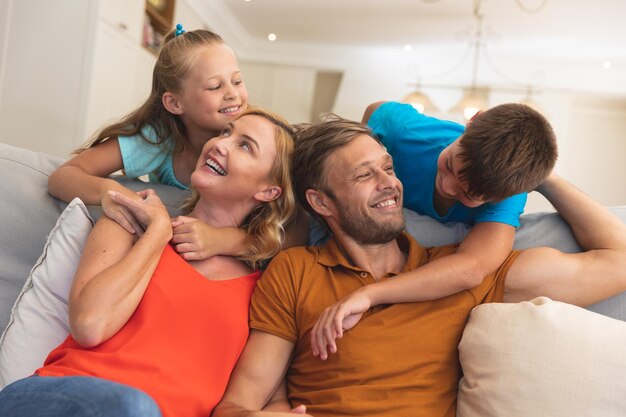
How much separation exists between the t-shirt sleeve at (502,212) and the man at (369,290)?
0.09 metres

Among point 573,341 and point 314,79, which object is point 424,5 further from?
point 573,341

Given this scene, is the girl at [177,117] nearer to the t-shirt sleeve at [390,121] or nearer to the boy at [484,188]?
the t-shirt sleeve at [390,121]

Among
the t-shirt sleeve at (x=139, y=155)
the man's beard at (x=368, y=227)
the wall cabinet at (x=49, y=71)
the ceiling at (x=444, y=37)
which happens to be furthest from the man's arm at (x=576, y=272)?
the ceiling at (x=444, y=37)

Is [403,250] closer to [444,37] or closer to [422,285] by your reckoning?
[422,285]

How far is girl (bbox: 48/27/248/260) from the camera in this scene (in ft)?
6.50

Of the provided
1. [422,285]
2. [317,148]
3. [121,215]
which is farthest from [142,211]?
[422,285]

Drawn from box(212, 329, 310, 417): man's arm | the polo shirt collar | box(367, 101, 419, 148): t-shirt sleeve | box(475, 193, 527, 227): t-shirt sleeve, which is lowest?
box(212, 329, 310, 417): man's arm

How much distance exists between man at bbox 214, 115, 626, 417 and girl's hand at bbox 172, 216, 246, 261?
0.37 ft

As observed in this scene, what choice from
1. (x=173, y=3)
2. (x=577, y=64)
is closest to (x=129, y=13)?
(x=173, y=3)

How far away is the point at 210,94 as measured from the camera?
6.75ft

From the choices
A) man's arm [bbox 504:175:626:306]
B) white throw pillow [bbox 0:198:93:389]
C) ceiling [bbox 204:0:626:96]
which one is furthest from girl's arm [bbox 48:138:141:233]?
ceiling [bbox 204:0:626:96]

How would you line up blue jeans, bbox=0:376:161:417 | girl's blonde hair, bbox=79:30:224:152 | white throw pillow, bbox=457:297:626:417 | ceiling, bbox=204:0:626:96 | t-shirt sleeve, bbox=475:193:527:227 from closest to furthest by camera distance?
blue jeans, bbox=0:376:161:417 → white throw pillow, bbox=457:297:626:417 → t-shirt sleeve, bbox=475:193:527:227 → girl's blonde hair, bbox=79:30:224:152 → ceiling, bbox=204:0:626:96

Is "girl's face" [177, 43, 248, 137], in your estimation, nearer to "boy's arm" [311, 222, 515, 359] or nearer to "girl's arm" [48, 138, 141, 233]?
"girl's arm" [48, 138, 141, 233]

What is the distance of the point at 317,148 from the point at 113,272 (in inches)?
24.6
